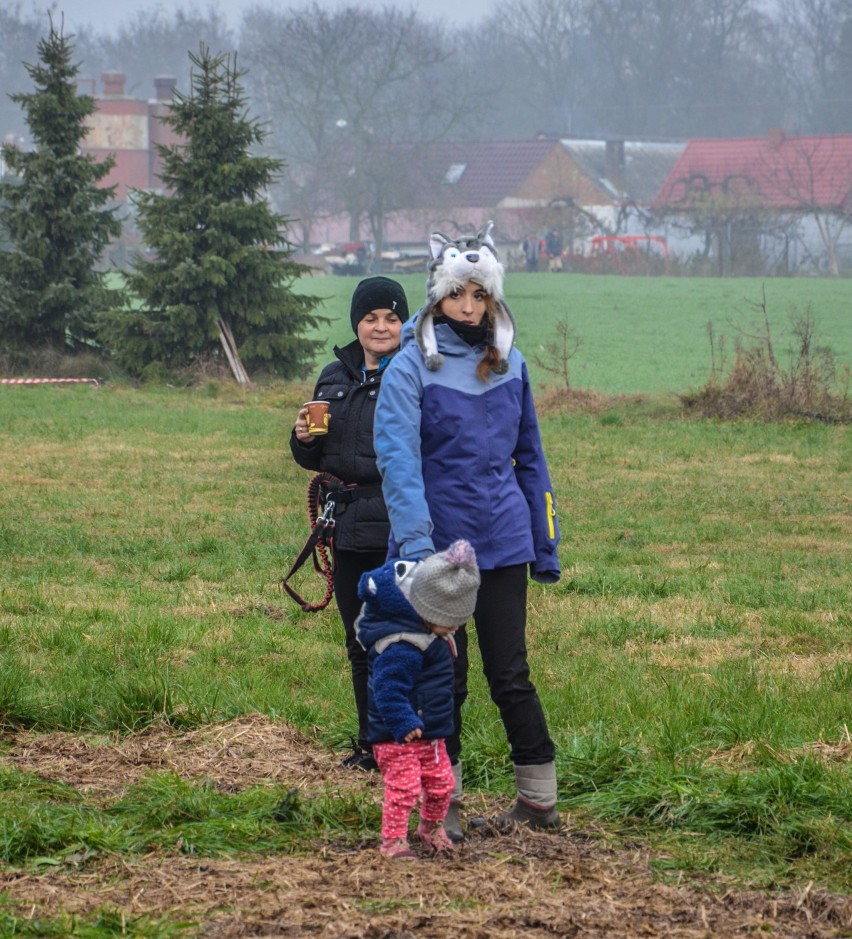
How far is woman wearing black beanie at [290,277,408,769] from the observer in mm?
5531

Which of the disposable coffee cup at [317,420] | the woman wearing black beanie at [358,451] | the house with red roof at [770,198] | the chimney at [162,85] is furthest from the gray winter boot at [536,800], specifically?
the chimney at [162,85]

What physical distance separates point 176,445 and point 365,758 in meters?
12.6

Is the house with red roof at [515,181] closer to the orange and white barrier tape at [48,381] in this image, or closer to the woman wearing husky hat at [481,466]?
the orange and white barrier tape at [48,381]

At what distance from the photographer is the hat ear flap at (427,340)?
473 cm

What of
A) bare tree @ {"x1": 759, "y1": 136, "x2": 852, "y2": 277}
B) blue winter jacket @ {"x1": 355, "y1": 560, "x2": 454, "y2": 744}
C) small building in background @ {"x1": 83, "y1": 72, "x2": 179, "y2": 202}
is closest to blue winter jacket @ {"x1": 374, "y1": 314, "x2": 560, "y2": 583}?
blue winter jacket @ {"x1": 355, "y1": 560, "x2": 454, "y2": 744}

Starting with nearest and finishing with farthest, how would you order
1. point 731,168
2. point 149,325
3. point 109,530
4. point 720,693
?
point 720,693 < point 109,530 < point 149,325 < point 731,168

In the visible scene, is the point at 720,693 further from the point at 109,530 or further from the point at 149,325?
the point at 149,325

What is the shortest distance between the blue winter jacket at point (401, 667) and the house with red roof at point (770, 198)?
58.4 meters

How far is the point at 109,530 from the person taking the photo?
11.9 m

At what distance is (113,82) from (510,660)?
87.4m

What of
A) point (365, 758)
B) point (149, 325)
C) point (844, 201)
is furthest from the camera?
point (844, 201)

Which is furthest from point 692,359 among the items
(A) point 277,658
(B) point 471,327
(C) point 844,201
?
(C) point 844,201

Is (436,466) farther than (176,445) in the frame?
No

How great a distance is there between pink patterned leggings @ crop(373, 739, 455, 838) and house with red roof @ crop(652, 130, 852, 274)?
5845 cm
